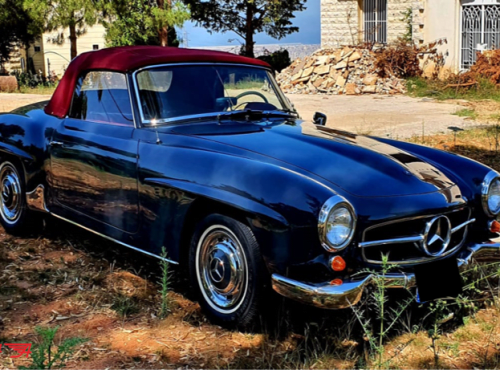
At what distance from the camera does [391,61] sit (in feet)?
65.1

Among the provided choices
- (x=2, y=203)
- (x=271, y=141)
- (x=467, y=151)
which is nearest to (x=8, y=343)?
(x=271, y=141)

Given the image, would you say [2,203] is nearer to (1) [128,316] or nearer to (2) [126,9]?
(1) [128,316]

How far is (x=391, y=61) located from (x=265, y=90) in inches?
617

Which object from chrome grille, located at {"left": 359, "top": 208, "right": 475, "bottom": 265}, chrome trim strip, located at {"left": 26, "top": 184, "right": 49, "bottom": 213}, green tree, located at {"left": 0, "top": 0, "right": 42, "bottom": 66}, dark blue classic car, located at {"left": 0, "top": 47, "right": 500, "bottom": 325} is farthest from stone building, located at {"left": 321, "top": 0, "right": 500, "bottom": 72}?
chrome grille, located at {"left": 359, "top": 208, "right": 475, "bottom": 265}

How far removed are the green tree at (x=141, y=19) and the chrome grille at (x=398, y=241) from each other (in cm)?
1855

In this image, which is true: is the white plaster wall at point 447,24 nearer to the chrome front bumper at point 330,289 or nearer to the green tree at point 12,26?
the green tree at point 12,26

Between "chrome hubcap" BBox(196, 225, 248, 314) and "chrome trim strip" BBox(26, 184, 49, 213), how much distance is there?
183cm

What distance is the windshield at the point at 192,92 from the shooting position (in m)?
4.25

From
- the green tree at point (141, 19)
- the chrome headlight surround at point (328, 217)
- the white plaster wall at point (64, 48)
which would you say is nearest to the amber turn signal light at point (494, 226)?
the chrome headlight surround at point (328, 217)

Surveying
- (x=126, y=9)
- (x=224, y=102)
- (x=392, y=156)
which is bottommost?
(x=392, y=156)

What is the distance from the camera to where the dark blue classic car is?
320cm

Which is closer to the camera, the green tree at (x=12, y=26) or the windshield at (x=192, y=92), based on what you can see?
the windshield at (x=192, y=92)

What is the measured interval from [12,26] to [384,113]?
18661 millimetres

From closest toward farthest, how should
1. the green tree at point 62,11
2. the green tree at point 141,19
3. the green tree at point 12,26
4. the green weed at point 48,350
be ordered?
1. the green weed at point 48,350
2. the green tree at point 141,19
3. the green tree at point 62,11
4. the green tree at point 12,26
